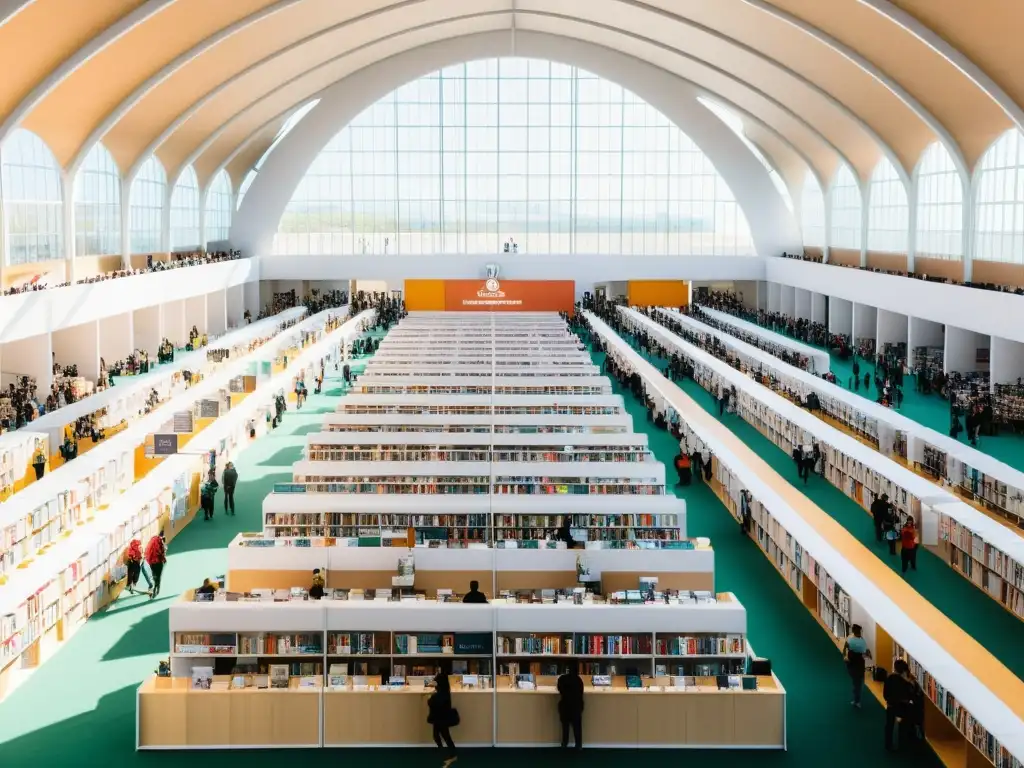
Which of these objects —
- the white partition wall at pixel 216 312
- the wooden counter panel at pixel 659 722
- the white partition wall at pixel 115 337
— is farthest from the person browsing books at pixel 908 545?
the white partition wall at pixel 216 312

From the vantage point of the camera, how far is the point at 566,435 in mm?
17312

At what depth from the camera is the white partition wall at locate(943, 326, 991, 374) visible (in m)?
31.4

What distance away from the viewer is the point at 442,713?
31.3ft

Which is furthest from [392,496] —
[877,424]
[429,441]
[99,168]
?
[99,168]

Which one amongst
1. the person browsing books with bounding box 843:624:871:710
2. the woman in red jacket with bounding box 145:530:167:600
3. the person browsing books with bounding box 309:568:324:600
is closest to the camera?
the person browsing books with bounding box 843:624:871:710

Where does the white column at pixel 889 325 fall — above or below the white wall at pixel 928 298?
below

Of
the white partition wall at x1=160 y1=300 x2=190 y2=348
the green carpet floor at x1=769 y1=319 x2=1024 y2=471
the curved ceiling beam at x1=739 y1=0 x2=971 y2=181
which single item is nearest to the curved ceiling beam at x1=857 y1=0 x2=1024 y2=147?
the curved ceiling beam at x1=739 y1=0 x2=971 y2=181

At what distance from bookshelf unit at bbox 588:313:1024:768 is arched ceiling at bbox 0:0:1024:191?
11803mm

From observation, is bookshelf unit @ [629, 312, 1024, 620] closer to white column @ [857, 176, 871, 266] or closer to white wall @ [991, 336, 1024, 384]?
white wall @ [991, 336, 1024, 384]

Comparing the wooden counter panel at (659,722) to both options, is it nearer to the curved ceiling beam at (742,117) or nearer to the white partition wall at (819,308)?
the white partition wall at (819,308)

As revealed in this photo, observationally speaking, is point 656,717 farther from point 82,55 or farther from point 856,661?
point 82,55

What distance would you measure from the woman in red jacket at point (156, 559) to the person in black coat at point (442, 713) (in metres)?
5.41

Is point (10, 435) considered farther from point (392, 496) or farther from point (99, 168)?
point (99, 168)

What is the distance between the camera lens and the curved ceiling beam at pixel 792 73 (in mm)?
36219
